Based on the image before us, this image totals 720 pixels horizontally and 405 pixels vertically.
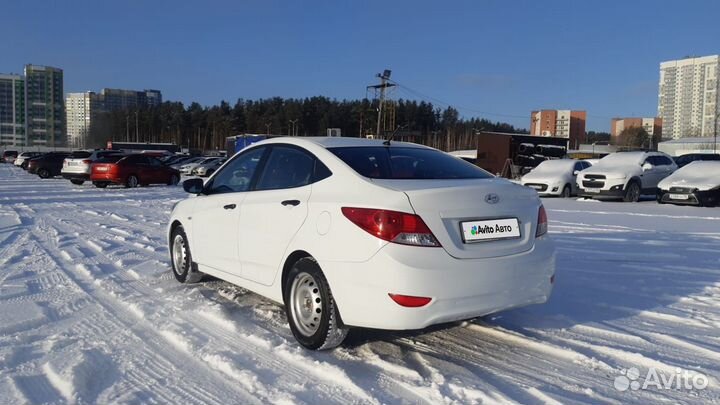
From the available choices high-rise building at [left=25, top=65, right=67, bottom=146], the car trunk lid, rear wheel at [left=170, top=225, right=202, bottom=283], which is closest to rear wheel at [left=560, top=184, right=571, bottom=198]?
rear wheel at [left=170, top=225, right=202, bottom=283]

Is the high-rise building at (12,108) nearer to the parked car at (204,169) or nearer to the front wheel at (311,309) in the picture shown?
the parked car at (204,169)

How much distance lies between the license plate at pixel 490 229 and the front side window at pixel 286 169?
4.30ft

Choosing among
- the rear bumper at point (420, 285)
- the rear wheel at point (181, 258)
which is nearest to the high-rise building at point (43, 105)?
the rear wheel at point (181, 258)

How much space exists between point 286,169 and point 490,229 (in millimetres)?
1815

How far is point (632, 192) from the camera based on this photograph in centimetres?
1839

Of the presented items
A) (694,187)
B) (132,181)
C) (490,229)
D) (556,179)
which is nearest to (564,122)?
(556,179)

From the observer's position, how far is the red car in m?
22.8

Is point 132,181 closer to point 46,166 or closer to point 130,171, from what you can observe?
point 130,171

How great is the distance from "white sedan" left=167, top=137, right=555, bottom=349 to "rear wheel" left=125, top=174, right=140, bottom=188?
20162 millimetres

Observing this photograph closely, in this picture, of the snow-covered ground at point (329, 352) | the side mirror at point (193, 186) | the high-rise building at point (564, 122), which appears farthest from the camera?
the high-rise building at point (564, 122)

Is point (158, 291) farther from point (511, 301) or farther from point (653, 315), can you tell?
point (653, 315)

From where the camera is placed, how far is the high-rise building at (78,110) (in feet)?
487

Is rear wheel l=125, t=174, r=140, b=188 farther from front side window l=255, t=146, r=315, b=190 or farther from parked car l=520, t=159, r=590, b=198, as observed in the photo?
front side window l=255, t=146, r=315, b=190

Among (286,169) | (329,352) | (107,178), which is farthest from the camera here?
(107,178)
